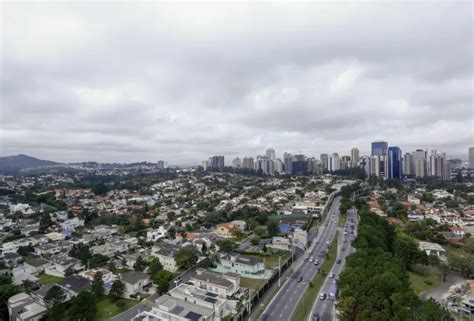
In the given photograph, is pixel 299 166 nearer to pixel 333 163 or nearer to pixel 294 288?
pixel 333 163

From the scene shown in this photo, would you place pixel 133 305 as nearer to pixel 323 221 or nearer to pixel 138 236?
pixel 138 236

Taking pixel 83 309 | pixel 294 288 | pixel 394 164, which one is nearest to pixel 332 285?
pixel 294 288

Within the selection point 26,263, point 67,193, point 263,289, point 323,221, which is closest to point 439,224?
point 323,221

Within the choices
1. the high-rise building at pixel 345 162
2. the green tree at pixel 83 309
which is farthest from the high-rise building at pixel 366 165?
the green tree at pixel 83 309

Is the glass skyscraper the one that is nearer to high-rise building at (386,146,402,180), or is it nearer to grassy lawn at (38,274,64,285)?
high-rise building at (386,146,402,180)

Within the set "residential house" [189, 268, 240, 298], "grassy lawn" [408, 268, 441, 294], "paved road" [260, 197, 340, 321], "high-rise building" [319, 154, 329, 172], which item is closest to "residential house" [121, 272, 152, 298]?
"residential house" [189, 268, 240, 298]
